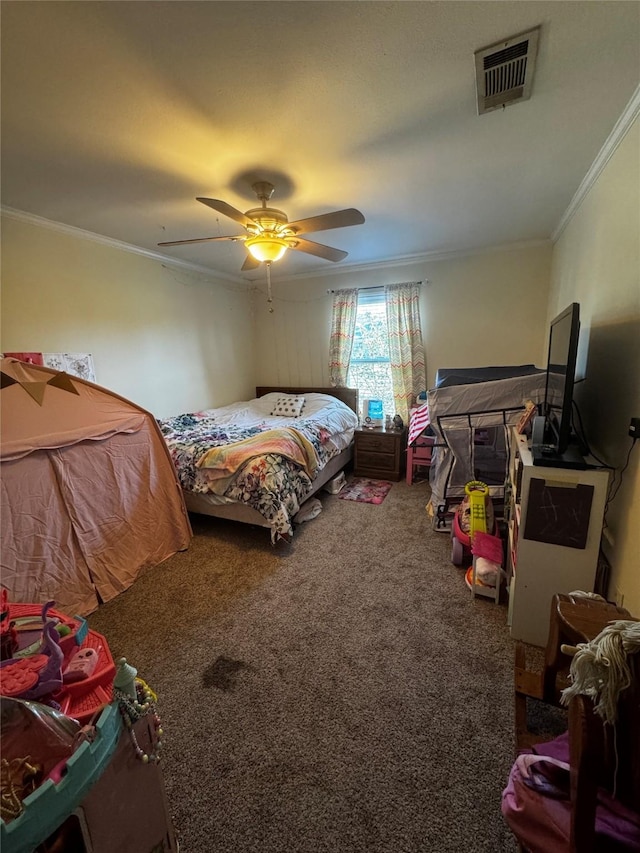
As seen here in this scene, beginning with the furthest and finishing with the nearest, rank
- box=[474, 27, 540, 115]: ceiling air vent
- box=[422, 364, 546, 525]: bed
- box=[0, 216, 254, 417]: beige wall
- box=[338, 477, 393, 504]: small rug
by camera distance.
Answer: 1. box=[338, 477, 393, 504]: small rug
2. box=[0, 216, 254, 417]: beige wall
3. box=[422, 364, 546, 525]: bed
4. box=[474, 27, 540, 115]: ceiling air vent

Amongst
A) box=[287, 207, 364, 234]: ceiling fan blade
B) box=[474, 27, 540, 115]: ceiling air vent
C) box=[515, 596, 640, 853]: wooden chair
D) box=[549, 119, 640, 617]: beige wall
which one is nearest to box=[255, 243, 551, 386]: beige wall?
box=[549, 119, 640, 617]: beige wall

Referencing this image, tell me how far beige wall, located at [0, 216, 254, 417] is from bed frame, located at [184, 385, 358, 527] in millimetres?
943

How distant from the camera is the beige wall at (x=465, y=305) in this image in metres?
3.50

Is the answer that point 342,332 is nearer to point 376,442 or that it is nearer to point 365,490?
point 376,442

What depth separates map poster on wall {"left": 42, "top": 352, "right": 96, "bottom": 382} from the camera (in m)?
2.74

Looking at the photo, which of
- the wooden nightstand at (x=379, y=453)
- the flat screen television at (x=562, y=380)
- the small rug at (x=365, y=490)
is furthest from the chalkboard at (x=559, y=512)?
the wooden nightstand at (x=379, y=453)

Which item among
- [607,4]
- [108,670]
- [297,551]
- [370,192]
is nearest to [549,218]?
[370,192]

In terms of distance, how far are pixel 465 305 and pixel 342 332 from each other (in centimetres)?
142

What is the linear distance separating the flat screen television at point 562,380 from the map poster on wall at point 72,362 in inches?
126

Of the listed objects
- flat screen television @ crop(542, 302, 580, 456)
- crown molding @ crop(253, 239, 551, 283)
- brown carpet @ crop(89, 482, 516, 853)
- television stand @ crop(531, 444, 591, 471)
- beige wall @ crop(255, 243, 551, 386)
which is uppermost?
crown molding @ crop(253, 239, 551, 283)

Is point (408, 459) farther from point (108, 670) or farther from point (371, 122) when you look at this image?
point (108, 670)

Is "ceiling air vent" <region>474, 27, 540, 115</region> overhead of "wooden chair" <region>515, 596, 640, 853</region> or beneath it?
overhead

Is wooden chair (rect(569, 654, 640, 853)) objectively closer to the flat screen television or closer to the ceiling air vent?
the flat screen television

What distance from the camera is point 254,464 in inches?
103
